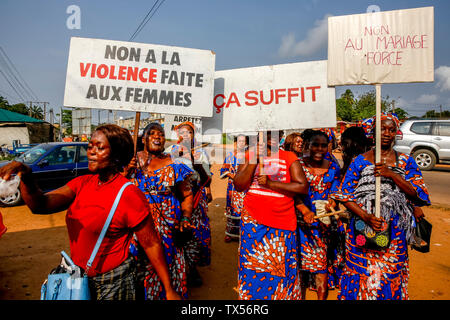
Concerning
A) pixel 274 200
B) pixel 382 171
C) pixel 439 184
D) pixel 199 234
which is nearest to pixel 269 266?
pixel 274 200

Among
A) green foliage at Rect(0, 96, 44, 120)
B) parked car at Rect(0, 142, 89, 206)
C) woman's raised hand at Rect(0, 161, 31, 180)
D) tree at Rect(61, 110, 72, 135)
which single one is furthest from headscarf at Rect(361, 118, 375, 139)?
green foliage at Rect(0, 96, 44, 120)

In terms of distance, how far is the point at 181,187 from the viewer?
2.47 meters

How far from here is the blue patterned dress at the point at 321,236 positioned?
2973mm

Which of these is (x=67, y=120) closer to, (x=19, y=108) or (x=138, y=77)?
(x=19, y=108)

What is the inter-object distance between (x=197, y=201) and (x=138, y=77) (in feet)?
5.10

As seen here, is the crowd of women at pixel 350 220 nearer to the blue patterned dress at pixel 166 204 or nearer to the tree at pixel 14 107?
the blue patterned dress at pixel 166 204

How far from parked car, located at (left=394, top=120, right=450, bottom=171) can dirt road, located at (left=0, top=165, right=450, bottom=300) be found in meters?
7.18

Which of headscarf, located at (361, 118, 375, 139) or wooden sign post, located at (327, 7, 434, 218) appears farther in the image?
headscarf, located at (361, 118, 375, 139)

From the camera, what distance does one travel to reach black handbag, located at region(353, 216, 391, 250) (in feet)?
7.34

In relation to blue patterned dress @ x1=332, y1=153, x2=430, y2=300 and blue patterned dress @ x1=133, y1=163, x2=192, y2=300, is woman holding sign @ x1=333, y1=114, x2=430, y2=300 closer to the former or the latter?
blue patterned dress @ x1=332, y1=153, x2=430, y2=300

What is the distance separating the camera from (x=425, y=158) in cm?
1222

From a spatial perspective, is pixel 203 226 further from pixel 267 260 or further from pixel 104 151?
pixel 104 151

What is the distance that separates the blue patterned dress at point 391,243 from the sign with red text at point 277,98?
25.1 inches
